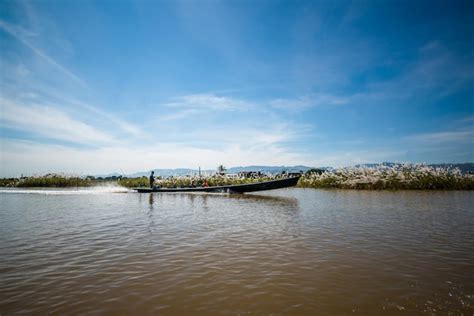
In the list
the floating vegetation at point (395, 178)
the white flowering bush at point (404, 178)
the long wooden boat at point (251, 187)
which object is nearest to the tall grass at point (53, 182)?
the long wooden boat at point (251, 187)

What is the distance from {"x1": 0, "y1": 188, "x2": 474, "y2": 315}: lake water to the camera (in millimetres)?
4754

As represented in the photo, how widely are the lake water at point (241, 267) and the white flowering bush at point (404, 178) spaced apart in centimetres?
1638

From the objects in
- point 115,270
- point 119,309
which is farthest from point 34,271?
point 119,309

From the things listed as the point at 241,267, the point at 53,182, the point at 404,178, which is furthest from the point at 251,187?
the point at 53,182

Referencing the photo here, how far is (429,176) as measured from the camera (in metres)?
26.4

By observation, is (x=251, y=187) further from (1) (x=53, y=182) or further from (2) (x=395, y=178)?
(1) (x=53, y=182)

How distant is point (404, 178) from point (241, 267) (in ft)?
85.2

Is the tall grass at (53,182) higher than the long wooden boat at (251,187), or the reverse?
the tall grass at (53,182)

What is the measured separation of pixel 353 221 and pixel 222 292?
857 cm

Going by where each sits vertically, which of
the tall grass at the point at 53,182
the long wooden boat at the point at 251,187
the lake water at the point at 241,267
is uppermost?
the tall grass at the point at 53,182

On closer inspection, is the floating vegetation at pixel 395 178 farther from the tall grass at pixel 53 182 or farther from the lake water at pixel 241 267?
the tall grass at pixel 53 182

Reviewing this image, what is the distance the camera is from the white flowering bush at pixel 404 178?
2603cm

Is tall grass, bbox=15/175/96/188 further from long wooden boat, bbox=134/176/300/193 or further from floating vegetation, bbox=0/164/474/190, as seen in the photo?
floating vegetation, bbox=0/164/474/190

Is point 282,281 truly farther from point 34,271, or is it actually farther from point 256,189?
point 256,189
